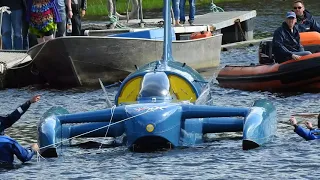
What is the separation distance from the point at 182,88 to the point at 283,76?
6004mm

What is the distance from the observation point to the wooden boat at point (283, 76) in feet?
68.5

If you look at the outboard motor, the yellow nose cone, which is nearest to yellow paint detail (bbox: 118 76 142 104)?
the yellow nose cone

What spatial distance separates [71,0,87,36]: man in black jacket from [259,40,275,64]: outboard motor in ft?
14.6

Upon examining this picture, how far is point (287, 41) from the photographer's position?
845 inches

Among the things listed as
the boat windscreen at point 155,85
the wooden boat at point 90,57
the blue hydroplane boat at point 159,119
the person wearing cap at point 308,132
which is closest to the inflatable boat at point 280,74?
the wooden boat at point 90,57

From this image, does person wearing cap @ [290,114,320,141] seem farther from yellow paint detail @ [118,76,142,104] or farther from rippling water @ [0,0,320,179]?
yellow paint detail @ [118,76,142,104]

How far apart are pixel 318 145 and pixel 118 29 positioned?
11867 mm

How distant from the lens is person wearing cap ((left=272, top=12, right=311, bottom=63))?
2139cm

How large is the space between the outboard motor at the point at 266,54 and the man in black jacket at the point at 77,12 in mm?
4437

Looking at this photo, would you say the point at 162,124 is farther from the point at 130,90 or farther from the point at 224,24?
the point at 224,24

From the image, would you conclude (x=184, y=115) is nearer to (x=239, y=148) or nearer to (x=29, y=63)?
(x=239, y=148)

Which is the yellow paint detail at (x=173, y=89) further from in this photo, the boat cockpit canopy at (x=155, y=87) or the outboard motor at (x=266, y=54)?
the outboard motor at (x=266, y=54)

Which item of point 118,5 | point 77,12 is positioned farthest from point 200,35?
point 118,5

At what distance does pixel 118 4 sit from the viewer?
52.3m
